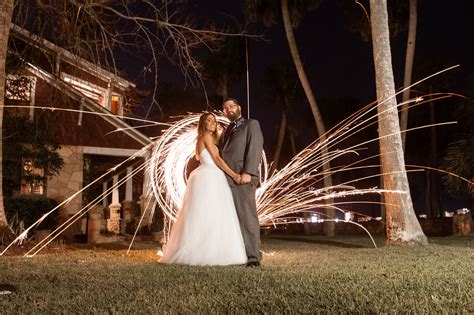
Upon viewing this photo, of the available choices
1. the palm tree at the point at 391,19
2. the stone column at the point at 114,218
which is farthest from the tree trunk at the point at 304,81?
the stone column at the point at 114,218

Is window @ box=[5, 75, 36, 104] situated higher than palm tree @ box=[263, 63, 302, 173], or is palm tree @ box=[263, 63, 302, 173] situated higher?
palm tree @ box=[263, 63, 302, 173]

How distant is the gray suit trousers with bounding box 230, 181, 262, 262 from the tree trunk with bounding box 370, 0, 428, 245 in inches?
181

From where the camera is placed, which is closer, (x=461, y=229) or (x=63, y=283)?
(x=63, y=283)

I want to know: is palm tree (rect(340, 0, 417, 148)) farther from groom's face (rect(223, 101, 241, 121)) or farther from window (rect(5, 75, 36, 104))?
groom's face (rect(223, 101, 241, 121))

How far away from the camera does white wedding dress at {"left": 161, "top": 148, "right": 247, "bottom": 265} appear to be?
Result: 770 cm

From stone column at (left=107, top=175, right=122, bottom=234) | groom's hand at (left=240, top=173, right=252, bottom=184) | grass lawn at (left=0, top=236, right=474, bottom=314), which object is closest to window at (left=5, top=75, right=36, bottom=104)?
stone column at (left=107, top=175, right=122, bottom=234)

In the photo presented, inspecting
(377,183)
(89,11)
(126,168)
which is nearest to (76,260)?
(89,11)

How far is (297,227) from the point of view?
4197 centimetres

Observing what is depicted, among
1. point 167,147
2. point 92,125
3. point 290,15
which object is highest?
point 290,15

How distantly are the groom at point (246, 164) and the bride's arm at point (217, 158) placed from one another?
0.11m

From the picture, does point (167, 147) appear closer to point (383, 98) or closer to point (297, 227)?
point (383, 98)

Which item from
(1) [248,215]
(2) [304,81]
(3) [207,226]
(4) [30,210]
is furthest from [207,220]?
(2) [304,81]

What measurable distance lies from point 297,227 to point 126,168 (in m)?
20.0

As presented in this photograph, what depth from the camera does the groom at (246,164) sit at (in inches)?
316
